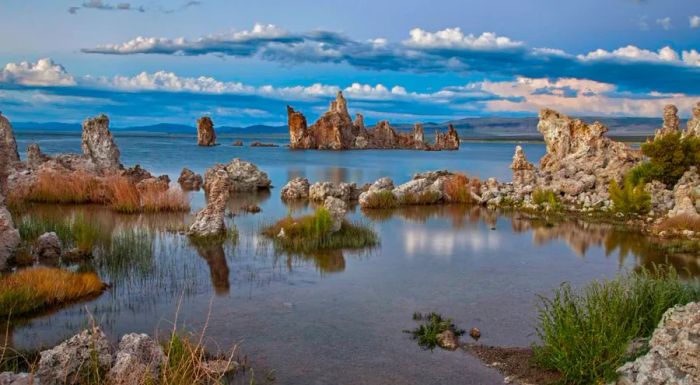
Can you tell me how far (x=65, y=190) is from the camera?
22062 millimetres

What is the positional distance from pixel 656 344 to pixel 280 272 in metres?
7.90

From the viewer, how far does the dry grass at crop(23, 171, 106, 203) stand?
2183 cm

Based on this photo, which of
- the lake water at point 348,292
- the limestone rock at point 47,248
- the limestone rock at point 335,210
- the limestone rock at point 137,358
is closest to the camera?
the limestone rock at point 137,358

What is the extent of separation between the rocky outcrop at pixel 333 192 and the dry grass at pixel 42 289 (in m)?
15.4

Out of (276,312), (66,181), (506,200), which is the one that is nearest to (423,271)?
(276,312)

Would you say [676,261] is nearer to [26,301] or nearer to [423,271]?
[423,271]

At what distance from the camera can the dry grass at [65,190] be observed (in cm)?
2183

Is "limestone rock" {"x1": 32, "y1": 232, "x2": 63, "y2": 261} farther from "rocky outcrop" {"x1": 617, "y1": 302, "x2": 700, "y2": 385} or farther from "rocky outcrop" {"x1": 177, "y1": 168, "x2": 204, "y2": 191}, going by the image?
"rocky outcrop" {"x1": 177, "y1": 168, "x2": 204, "y2": 191}

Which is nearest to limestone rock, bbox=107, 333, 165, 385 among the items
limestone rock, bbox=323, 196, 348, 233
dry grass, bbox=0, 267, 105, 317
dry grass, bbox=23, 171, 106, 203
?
dry grass, bbox=0, 267, 105, 317

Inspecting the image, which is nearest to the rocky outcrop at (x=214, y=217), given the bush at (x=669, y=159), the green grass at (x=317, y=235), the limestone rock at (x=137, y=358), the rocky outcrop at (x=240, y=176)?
the green grass at (x=317, y=235)

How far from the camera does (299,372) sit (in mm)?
7508

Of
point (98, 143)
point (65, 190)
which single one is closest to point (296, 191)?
point (65, 190)

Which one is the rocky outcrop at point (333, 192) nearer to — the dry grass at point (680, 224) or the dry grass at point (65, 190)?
the dry grass at point (65, 190)

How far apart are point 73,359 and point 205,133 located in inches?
4812
